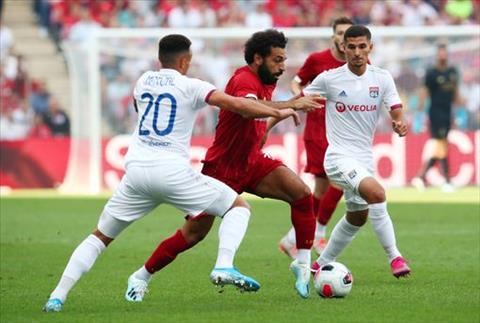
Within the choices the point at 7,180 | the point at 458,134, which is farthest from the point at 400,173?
the point at 7,180

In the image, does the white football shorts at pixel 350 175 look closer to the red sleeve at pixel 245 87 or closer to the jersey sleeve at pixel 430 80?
the red sleeve at pixel 245 87

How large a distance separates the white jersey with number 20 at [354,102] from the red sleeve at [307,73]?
9.00ft

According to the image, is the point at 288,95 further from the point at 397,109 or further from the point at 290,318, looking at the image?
the point at 290,318

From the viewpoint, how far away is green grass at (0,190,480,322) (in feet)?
31.0

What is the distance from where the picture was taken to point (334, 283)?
10406 mm

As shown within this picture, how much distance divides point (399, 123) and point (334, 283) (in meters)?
1.59

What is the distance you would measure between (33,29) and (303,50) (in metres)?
9.35

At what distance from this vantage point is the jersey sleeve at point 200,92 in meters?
9.46

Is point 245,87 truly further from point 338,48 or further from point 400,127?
point 338,48

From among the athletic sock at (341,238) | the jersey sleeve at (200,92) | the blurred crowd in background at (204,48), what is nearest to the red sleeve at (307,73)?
the athletic sock at (341,238)

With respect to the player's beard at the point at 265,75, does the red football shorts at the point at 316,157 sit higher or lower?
lower

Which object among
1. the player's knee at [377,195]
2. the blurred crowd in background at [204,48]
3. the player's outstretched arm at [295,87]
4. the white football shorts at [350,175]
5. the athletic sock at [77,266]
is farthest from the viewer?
the blurred crowd in background at [204,48]

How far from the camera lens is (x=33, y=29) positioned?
32500 mm

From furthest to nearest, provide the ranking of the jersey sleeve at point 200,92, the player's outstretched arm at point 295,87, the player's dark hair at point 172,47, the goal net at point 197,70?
the goal net at point 197,70 → the player's outstretched arm at point 295,87 → the player's dark hair at point 172,47 → the jersey sleeve at point 200,92
